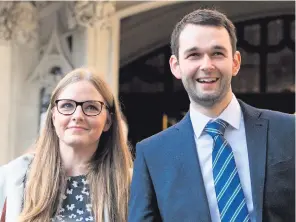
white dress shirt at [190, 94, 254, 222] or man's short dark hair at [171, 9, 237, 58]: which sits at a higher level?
man's short dark hair at [171, 9, 237, 58]

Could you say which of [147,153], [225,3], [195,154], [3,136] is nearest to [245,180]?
[195,154]

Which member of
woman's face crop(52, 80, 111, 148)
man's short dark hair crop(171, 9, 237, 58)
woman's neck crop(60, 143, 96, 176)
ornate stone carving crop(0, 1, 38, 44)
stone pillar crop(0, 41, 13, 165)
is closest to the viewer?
man's short dark hair crop(171, 9, 237, 58)

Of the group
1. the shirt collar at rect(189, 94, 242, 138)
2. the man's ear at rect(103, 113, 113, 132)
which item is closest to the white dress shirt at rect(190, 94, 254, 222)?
the shirt collar at rect(189, 94, 242, 138)

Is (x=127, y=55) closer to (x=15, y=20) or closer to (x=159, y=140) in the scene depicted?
(x=15, y=20)

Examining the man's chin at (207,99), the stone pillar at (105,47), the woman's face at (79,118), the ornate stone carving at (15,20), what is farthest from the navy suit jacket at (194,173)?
the stone pillar at (105,47)

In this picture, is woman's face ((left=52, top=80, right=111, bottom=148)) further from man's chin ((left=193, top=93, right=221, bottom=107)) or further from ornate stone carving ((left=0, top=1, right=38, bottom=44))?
ornate stone carving ((left=0, top=1, right=38, bottom=44))

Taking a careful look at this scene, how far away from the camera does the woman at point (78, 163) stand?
3031 millimetres

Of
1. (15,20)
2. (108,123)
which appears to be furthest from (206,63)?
(15,20)

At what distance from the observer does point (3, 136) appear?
700 cm

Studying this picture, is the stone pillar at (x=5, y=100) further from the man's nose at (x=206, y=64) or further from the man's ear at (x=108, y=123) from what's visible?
the man's nose at (x=206, y=64)

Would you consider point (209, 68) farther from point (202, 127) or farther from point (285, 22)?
point (285, 22)

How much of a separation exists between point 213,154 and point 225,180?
11 centimetres

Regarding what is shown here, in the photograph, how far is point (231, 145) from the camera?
2.50 metres

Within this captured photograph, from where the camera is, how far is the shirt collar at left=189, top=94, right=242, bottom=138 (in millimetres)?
2500
